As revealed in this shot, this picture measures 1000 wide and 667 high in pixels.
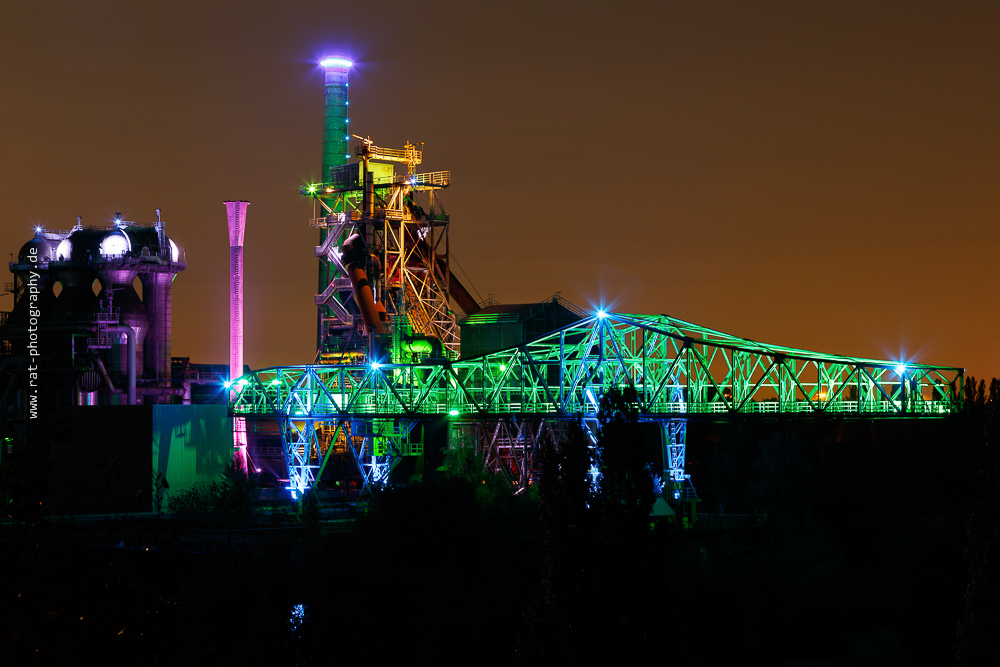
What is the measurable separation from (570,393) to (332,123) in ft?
131

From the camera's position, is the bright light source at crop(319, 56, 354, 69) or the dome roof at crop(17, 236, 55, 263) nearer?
the dome roof at crop(17, 236, 55, 263)

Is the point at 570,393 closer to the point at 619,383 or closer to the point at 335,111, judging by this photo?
the point at 619,383

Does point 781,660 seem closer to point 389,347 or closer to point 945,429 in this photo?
point 945,429

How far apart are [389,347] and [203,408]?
14.7 m

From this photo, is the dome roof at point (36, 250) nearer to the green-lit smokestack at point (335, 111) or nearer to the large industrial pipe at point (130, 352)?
the large industrial pipe at point (130, 352)

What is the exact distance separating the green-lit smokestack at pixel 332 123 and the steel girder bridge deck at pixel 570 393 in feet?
49.8

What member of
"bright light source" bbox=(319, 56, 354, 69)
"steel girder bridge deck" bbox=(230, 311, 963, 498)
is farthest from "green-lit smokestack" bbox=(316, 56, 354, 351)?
"steel girder bridge deck" bbox=(230, 311, 963, 498)

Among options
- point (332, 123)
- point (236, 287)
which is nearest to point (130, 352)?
point (236, 287)

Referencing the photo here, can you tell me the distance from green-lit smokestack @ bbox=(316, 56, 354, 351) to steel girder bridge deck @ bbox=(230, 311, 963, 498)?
1519 cm

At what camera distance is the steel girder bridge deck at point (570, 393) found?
2684 inches

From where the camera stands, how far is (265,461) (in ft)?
299

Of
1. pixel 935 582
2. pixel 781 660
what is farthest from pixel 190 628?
pixel 935 582

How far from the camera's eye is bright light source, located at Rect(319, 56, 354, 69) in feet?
320

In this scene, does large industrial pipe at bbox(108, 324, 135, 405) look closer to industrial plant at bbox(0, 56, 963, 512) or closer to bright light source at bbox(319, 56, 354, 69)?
industrial plant at bbox(0, 56, 963, 512)
